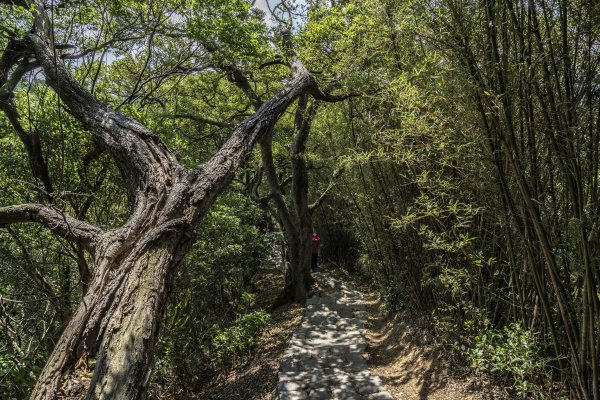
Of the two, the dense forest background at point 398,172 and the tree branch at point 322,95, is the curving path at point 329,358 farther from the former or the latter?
the tree branch at point 322,95

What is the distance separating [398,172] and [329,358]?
2420 millimetres

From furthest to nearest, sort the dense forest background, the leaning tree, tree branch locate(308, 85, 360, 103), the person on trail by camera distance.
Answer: the person on trail
tree branch locate(308, 85, 360, 103)
the dense forest background
the leaning tree

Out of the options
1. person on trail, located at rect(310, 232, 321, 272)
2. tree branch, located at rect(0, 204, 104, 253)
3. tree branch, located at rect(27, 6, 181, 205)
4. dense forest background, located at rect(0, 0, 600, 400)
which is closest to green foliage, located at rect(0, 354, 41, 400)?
dense forest background, located at rect(0, 0, 600, 400)

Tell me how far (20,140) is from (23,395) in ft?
7.98

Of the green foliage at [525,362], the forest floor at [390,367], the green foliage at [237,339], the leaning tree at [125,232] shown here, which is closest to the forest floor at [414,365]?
the forest floor at [390,367]

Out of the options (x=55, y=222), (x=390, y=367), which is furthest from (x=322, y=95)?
(x=390, y=367)

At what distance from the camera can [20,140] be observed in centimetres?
377

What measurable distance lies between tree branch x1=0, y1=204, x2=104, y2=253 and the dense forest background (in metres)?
0.09

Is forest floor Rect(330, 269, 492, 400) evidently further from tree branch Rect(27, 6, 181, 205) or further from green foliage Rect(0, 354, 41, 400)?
green foliage Rect(0, 354, 41, 400)

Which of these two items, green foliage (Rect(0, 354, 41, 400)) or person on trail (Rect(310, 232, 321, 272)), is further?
person on trail (Rect(310, 232, 321, 272))

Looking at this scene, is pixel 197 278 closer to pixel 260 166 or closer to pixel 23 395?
pixel 23 395

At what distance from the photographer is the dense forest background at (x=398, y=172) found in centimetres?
198

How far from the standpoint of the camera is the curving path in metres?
3.71

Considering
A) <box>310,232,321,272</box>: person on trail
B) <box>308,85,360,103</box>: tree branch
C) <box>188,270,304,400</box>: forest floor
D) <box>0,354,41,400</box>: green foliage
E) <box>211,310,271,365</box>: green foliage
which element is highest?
<box>308,85,360,103</box>: tree branch
